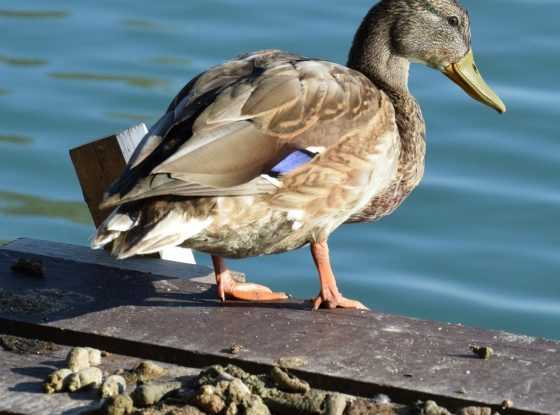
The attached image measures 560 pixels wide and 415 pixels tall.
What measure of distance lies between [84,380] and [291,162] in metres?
1.36

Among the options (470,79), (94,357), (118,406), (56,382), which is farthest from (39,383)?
(470,79)

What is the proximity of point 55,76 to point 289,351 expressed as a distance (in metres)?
6.42

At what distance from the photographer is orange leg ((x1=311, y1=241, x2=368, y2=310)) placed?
586 centimetres

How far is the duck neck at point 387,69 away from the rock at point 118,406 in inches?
93.0

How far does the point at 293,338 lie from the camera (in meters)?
5.34

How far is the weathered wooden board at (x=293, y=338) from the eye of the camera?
4.95 m

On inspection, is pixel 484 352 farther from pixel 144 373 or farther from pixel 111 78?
pixel 111 78

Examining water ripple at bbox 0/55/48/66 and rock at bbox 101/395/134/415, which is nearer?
rock at bbox 101/395/134/415

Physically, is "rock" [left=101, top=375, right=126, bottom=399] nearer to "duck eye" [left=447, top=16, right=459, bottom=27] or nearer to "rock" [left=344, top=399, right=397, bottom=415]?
"rock" [left=344, top=399, right=397, bottom=415]

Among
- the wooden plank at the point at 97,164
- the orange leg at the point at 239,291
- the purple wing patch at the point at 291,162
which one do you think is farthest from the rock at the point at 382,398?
the wooden plank at the point at 97,164

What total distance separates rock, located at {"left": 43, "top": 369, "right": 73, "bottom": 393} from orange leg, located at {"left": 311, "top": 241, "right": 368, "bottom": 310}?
120 cm

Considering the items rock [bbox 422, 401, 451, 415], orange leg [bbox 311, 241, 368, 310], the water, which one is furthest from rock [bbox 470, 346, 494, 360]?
the water

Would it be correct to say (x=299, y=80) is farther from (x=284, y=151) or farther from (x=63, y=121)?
(x=63, y=121)

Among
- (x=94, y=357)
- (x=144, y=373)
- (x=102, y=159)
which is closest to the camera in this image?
(x=144, y=373)
